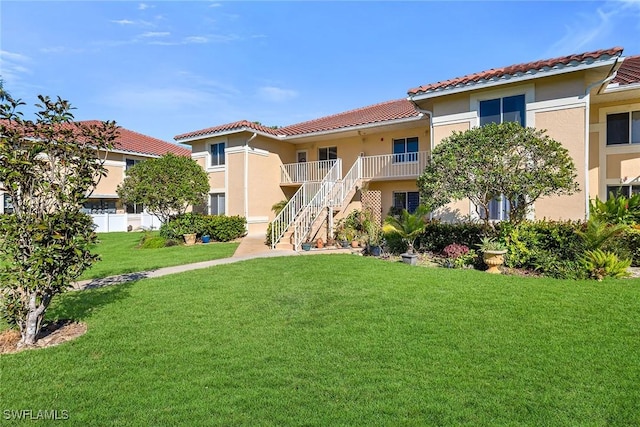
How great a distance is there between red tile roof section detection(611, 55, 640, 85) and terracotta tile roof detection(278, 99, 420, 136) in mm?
6461

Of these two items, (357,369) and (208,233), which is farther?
(208,233)

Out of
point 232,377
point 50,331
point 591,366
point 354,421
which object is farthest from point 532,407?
point 50,331

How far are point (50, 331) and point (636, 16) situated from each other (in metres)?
15.0

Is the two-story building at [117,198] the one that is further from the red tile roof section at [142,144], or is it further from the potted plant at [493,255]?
the potted plant at [493,255]

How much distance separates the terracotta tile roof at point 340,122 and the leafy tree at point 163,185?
2793 millimetres

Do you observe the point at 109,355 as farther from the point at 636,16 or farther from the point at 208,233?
the point at 636,16

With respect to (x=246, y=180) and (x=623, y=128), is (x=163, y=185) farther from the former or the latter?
(x=623, y=128)

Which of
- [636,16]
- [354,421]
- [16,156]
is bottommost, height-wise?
[354,421]

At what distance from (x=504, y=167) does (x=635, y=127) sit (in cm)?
691

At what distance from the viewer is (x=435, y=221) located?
1134 cm

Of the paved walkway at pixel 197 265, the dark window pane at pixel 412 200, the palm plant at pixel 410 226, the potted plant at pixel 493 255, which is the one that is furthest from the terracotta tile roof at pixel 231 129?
the potted plant at pixel 493 255

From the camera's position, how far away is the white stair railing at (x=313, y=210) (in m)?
13.4

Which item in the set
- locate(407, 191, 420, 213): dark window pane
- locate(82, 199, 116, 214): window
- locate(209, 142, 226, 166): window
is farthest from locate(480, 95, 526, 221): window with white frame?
locate(82, 199, 116, 214): window

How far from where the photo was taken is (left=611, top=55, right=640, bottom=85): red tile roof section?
1082cm
